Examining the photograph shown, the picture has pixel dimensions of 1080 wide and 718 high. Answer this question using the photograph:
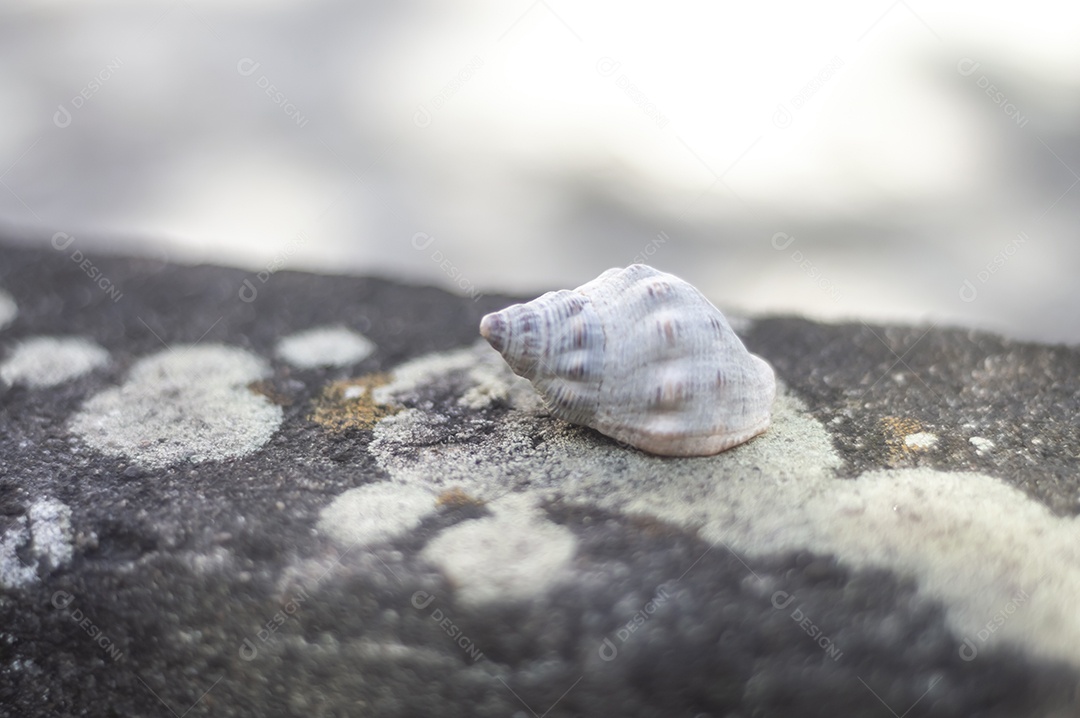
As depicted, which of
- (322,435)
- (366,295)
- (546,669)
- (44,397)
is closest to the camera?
(546,669)

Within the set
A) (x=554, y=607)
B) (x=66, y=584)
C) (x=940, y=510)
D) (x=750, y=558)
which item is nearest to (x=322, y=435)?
(x=66, y=584)

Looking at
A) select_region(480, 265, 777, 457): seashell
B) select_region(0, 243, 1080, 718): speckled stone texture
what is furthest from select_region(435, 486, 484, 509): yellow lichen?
select_region(480, 265, 777, 457): seashell

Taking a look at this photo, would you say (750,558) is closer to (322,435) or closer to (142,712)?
(322,435)

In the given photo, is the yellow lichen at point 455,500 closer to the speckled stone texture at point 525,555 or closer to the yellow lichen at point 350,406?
the speckled stone texture at point 525,555

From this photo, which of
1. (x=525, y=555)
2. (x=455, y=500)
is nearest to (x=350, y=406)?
(x=455, y=500)

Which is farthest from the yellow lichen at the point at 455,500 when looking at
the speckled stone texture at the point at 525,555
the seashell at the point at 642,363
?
the seashell at the point at 642,363

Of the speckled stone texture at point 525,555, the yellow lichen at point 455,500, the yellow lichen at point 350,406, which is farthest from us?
the yellow lichen at point 350,406
